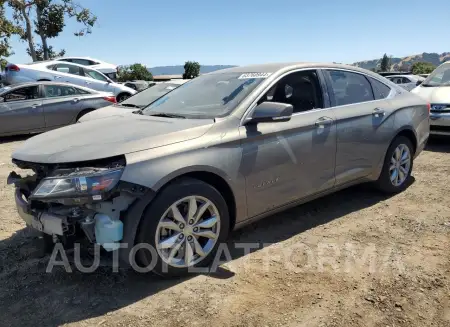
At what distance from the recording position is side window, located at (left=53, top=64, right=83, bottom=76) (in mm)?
13059

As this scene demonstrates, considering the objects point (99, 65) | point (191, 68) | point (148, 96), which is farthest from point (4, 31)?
point (191, 68)

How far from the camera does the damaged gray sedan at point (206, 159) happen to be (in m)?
2.81

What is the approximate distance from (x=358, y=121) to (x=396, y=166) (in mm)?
1011

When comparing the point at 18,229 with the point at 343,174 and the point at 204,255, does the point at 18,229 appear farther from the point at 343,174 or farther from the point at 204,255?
the point at 343,174

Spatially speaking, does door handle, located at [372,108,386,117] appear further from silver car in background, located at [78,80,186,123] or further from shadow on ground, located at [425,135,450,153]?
silver car in background, located at [78,80,186,123]

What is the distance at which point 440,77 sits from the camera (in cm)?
881

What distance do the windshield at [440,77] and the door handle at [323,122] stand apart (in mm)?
5722

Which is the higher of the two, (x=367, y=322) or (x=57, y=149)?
(x=57, y=149)

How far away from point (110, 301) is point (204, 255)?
2.49 feet

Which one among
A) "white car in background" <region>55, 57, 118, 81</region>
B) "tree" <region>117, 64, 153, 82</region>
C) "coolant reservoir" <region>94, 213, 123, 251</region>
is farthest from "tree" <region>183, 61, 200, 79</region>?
"coolant reservoir" <region>94, 213, 123, 251</region>

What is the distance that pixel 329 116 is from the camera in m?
4.03

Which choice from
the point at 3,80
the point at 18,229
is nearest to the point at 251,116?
the point at 18,229

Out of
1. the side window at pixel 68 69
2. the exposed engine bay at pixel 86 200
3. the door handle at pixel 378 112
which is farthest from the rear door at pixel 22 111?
the door handle at pixel 378 112

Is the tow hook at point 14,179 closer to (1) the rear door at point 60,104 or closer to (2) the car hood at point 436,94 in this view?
(1) the rear door at point 60,104
